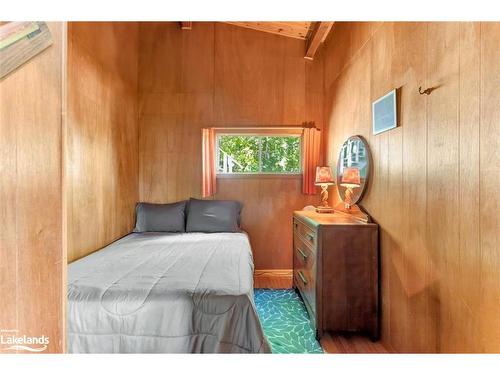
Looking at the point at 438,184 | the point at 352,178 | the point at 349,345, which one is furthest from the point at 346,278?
the point at 438,184

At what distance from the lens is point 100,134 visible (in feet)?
8.25

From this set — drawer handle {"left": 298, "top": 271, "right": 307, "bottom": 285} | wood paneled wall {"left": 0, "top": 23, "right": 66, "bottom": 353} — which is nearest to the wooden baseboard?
drawer handle {"left": 298, "top": 271, "right": 307, "bottom": 285}

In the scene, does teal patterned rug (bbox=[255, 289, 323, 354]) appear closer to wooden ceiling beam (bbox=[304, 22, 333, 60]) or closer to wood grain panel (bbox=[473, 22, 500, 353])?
wood grain panel (bbox=[473, 22, 500, 353])

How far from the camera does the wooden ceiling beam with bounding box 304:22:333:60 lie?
2.61 metres

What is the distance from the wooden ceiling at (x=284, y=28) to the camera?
10.0ft

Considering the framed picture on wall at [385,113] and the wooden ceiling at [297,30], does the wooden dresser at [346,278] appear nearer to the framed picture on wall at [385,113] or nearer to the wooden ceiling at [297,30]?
the framed picture on wall at [385,113]

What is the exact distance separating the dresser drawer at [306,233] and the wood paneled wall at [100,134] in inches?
75.1

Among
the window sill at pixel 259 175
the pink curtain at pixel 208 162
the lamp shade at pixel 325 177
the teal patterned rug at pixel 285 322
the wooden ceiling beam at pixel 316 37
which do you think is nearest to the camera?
the teal patterned rug at pixel 285 322

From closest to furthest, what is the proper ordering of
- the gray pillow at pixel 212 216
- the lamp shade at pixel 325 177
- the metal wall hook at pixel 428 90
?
the metal wall hook at pixel 428 90
the lamp shade at pixel 325 177
the gray pillow at pixel 212 216

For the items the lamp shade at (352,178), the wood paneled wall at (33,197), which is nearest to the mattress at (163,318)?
the wood paneled wall at (33,197)

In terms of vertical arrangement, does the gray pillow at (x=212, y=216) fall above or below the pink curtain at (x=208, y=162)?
below

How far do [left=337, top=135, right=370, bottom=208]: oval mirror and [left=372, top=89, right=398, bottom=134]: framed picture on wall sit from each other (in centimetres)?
23

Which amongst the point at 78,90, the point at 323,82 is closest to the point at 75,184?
the point at 78,90

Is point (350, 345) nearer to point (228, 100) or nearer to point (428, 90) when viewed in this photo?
point (428, 90)
